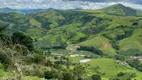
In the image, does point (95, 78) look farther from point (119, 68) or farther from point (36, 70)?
point (119, 68)

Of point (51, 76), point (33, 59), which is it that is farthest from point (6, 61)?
point (33, 59)

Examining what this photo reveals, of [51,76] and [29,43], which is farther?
[29,43]

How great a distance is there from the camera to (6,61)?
176 ft

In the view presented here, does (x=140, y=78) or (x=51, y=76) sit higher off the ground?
(x=51, y=76)

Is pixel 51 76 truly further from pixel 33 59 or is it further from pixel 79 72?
pixel 79 72

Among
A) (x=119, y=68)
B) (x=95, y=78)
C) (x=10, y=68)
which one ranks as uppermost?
(x=10, y=68)

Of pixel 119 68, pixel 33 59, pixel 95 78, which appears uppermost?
pixel 33 59

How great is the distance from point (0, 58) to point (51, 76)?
423 inches

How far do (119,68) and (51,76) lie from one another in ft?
480

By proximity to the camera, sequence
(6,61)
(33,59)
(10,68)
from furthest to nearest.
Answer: (33,59), (6,61), (10,68)

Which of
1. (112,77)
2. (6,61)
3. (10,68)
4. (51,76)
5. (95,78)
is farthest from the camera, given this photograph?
(112,77)

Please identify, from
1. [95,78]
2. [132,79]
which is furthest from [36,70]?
[132,79]

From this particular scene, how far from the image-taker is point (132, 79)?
16350cm

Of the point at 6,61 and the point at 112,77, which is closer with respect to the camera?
the point at 6,61
